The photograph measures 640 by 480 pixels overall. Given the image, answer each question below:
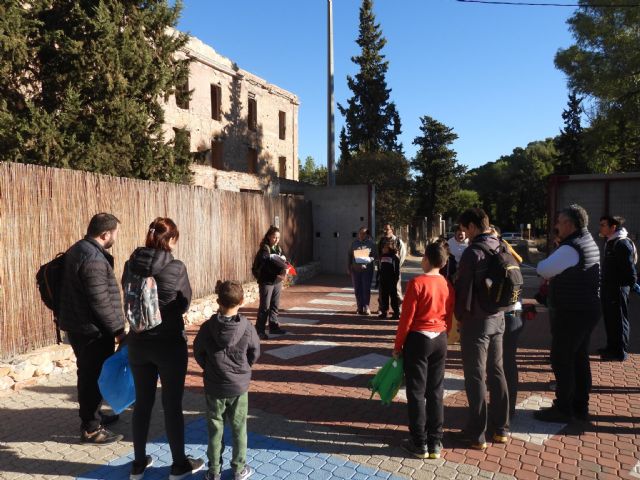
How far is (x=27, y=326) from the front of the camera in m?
6.14

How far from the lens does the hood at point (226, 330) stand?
3.52 meters

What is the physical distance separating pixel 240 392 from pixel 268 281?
4.35m

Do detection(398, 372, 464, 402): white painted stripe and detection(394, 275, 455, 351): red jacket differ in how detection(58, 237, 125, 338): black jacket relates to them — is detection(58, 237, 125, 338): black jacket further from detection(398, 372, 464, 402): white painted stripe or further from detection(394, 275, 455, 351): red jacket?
detection(398, 372, 464, 402): white painted stripe

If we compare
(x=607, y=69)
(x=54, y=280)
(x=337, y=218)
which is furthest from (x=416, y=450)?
Result: (x=607, y=69)

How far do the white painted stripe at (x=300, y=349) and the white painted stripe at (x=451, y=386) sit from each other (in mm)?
2019

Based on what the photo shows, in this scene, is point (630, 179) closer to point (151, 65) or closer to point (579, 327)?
point (579, 327)

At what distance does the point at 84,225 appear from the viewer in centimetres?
709

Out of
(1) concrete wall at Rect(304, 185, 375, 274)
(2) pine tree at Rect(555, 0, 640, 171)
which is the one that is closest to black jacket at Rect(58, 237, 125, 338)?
(1) concrete wall at Rect(304, 185, 375, 274)

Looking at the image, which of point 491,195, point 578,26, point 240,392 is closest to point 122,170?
point 240,392

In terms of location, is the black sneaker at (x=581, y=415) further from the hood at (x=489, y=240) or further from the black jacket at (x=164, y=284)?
the black jacket at (x=164, y=284)

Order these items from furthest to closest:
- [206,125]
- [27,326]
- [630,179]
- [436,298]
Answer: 1. [206,125]
2. [630,179]
3. [27,326]
4. [436,298]

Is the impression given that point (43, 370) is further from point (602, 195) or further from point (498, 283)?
point (602, 195)

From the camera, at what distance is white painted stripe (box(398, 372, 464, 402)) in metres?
5.53

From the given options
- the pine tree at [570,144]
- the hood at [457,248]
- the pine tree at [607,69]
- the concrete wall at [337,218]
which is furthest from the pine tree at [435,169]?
the hood at [457,248]
